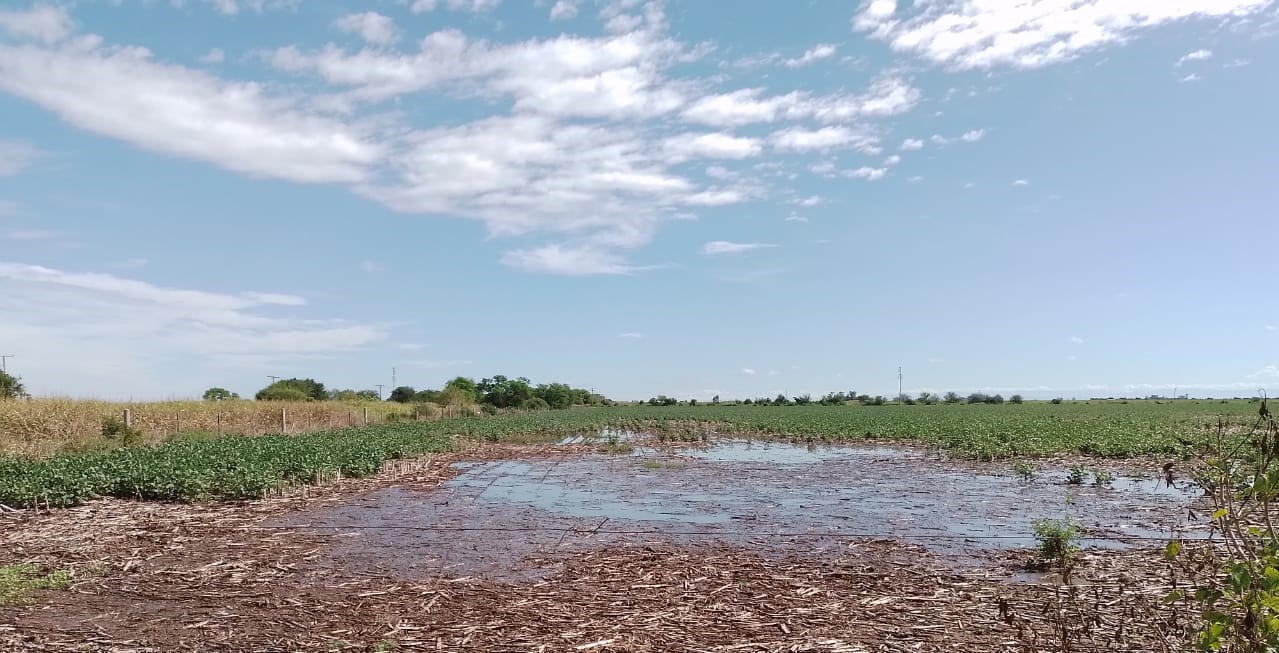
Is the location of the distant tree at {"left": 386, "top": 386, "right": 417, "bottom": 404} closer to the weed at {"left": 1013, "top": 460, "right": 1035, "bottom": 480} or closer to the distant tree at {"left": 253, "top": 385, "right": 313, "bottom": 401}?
the distant tree at {"left": 253, "top": 385, "right": 313, "bottom": 401}

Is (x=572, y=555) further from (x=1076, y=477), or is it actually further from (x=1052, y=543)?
(x=1076, y=477)

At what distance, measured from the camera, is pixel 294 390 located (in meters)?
66.7

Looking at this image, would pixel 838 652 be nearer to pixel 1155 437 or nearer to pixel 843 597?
pixel 843 597

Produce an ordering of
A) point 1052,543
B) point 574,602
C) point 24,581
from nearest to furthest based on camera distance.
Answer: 1. point 574,602
2. point 24,581
3. point 1052,543

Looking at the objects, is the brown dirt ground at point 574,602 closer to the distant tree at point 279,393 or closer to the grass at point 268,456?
the grass at point 268,456

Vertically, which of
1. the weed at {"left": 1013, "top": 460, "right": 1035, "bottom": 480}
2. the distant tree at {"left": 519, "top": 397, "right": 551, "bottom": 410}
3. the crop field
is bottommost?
the weed at {"left": 1013, "top": 460, "right": 1035, "bottom": 480}

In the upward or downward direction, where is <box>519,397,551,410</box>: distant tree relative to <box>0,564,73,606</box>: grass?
upward

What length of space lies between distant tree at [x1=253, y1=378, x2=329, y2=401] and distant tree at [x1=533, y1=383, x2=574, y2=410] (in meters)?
26.6

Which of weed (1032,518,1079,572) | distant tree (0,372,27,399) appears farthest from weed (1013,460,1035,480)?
distant tree (0,372,27,399)

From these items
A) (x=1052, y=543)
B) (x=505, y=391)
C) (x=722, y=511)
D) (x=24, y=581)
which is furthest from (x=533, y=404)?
(x=1052, y=543)

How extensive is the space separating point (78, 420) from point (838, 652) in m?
26.2

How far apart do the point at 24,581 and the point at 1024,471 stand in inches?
765

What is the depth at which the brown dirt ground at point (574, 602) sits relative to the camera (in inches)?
234

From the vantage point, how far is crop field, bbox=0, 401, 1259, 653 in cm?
613
